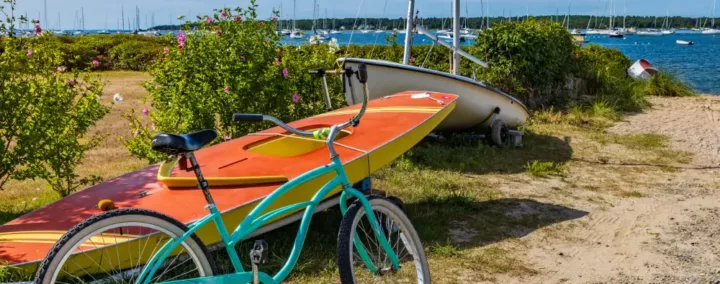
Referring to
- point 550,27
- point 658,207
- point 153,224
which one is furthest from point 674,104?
point 153,224

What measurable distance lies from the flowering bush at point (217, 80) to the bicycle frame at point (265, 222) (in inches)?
152

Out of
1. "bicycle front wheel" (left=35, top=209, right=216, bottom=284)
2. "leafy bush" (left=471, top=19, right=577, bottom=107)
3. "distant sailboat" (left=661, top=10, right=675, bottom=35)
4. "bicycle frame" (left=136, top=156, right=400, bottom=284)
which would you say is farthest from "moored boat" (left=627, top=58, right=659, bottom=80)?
"distant sailboat" (left=661, top=10, right=675, bottom=35)

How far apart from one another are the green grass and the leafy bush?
4.15m

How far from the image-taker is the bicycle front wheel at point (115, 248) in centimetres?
300

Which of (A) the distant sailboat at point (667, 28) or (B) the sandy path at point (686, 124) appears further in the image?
(A) the distant sailboat at point (667, 28)

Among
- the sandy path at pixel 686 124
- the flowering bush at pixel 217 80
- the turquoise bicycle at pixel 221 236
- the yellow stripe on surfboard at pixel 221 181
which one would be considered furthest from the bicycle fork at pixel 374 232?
the sandy path at pixel 686 124

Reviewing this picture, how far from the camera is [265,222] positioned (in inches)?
146

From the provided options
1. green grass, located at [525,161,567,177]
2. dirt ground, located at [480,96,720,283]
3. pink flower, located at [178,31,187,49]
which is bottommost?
dirt ground, located at [480,96,720,283]

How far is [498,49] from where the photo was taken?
13.0 meters

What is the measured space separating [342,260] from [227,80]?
439 centimetres

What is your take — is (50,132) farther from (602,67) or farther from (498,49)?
(602,67)

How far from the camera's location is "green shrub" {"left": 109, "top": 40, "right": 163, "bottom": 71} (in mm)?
22016

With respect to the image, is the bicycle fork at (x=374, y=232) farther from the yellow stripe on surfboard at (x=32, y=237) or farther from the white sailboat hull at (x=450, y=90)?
the white sailboat hull at (x=450, y=90)

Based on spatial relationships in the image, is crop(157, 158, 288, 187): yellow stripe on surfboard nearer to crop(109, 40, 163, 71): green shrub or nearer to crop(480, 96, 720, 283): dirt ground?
crop(480, 96, 720, 283): dirt ground
